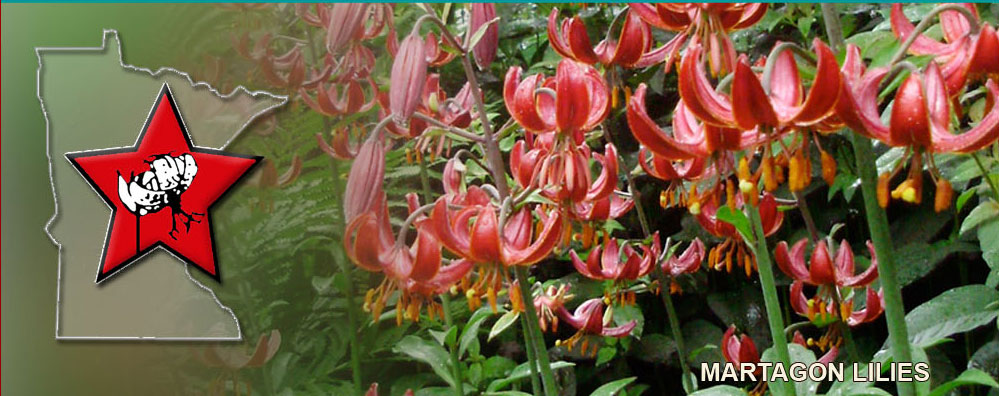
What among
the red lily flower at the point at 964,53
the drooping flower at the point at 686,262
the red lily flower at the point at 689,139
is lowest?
the drooping flower at the point at 686,262

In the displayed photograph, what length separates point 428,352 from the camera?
66cm

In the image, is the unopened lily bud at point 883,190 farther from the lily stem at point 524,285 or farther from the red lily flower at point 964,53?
the lily stem at point 524,285

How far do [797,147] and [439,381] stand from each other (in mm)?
546

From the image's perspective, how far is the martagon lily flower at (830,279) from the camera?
0.56m

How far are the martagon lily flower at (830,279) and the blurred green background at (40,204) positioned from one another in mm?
468

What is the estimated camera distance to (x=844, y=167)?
31.0 inches

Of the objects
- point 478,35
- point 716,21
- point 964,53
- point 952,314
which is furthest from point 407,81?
point 952,314

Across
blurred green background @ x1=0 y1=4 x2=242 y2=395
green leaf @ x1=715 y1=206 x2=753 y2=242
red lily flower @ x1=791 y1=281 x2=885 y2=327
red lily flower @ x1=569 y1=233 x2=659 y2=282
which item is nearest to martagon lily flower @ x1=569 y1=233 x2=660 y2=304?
red lily flower @ x1=569 y1=233 x2=659 y2=282

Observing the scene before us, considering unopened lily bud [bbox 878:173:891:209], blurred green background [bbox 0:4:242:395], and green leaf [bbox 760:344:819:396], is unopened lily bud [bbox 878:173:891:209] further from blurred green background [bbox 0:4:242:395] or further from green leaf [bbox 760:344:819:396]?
blurred green background [bbox 0:4:242:395]

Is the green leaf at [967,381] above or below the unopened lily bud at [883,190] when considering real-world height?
below

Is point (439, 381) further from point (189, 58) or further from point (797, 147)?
point (797, 147)

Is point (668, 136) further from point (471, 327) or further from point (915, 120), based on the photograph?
point (471, 327)

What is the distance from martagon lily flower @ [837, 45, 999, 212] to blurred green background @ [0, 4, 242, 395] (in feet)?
1.58

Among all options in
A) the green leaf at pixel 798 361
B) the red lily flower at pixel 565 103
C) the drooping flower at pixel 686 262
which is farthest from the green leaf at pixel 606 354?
the red lily flower at pixel 565 103
